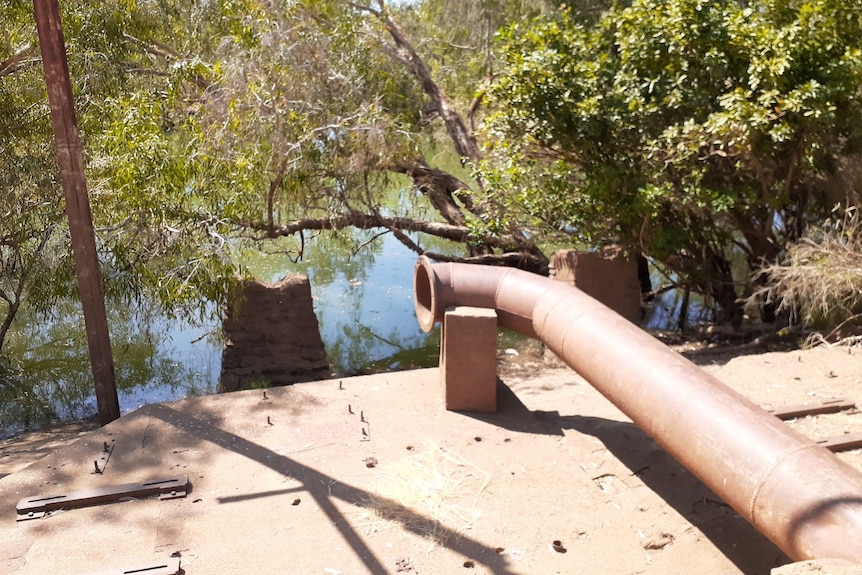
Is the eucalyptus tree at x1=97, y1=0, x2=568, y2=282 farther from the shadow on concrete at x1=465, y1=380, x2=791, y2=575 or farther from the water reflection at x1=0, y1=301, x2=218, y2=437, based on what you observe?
the shadow on concrete at x1=465, y1=380, x2=791, y2=575

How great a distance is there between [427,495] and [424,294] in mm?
2097

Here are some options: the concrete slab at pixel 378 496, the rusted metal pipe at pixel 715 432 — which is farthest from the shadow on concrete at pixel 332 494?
the rusted metal pipe at pixel 715 432

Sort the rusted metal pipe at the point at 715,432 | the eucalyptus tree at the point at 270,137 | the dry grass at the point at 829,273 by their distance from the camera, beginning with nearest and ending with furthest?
1. the rusted metal pipe at the point at 715,432
2. the dry grass at the point at 829,273
3. the eucalyptus tree at the point at 270,137

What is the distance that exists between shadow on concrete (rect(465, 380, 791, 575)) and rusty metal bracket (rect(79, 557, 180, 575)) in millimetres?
2511

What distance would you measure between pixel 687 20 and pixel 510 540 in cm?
588

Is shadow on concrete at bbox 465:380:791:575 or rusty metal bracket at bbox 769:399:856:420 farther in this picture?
rusty metal bracket at bbox 769:399:856:420

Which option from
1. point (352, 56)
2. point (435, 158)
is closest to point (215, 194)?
point (352, 56)

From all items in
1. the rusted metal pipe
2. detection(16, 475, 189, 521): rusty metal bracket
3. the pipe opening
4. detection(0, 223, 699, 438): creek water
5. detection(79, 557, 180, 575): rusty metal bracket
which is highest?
the pipe opening

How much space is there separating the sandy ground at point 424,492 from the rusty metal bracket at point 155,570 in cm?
9

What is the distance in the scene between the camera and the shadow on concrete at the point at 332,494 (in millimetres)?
3930

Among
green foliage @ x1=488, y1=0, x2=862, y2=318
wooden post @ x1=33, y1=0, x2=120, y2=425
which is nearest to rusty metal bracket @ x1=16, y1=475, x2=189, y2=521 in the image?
wooden post @ x1=33, y1=0, x2=120, y2=425

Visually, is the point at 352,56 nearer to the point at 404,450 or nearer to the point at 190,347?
the point at 190,347

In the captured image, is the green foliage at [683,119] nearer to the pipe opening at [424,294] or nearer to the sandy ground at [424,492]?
the sandy ground at [424,492]

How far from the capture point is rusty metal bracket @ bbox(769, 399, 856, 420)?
5.39m
